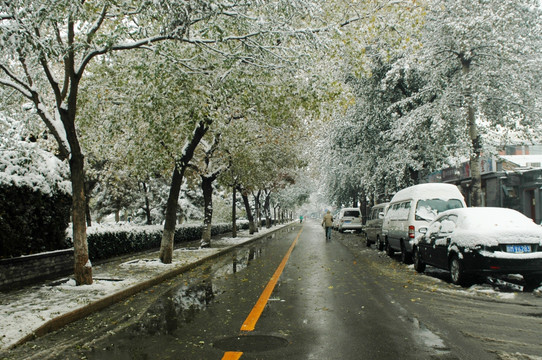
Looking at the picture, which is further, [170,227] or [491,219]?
[170,227]

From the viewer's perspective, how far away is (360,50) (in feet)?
35.8

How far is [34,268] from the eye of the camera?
1005 centimetres

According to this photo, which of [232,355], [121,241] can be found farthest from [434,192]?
[121,241]

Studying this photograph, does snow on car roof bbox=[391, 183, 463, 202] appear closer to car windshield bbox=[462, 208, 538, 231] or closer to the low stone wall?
car windshield bbox=[462, 208, 538, 231]

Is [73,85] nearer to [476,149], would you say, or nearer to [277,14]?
[277,14]

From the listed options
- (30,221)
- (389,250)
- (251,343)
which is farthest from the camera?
(389,250)

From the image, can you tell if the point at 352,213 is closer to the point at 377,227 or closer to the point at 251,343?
the point at 377,227

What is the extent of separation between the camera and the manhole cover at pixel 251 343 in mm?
4950

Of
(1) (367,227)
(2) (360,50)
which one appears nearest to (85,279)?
(2) (360,50)

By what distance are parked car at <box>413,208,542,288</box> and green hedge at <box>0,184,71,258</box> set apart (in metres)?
9.27

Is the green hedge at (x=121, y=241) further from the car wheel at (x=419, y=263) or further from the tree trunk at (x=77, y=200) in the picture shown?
the car wheel at (x=419, y=263)

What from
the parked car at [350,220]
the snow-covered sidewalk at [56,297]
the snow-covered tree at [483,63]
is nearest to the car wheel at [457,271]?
the snow-covered sidewalk at [56,297]

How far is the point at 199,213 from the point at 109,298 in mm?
34190

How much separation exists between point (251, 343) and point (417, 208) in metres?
9.16
